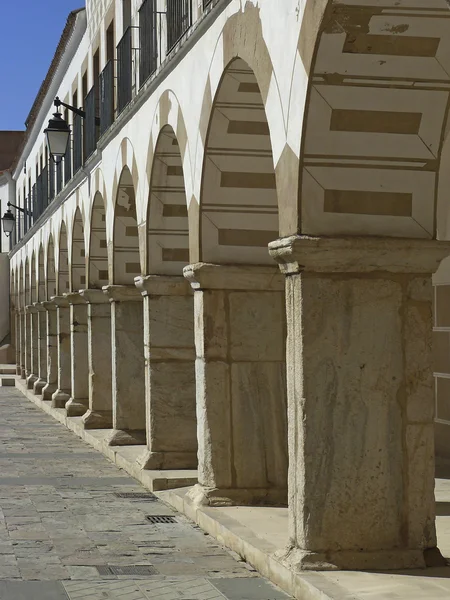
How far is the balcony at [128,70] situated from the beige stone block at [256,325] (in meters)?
2.21

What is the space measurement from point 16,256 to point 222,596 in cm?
2935

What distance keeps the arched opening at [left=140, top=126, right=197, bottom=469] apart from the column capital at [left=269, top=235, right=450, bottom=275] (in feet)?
15.4

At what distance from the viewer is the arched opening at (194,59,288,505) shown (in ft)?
29.6

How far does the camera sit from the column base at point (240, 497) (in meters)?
9.01

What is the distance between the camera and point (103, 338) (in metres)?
15.7

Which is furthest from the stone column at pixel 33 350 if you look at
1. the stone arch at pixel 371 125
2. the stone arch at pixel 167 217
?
the stone arch at pixel 371 125

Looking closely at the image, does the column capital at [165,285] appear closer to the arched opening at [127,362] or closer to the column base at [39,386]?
the arched opening at [127,362]

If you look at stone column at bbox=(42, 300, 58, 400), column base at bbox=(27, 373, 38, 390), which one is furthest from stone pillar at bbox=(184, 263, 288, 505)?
column base at bbox=(27, 373, 38, 390)

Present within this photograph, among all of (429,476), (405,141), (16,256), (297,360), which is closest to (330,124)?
(405,141)

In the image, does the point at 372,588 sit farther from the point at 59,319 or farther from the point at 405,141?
the point at 59,319

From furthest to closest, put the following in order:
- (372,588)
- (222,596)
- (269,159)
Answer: (269,159), (222,596), (372,588)

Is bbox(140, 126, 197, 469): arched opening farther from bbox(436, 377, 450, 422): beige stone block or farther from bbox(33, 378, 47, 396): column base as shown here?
bbox(33, 378, 47, 396): column base

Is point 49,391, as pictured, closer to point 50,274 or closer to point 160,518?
point 50,274

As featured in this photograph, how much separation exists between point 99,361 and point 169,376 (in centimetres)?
460
